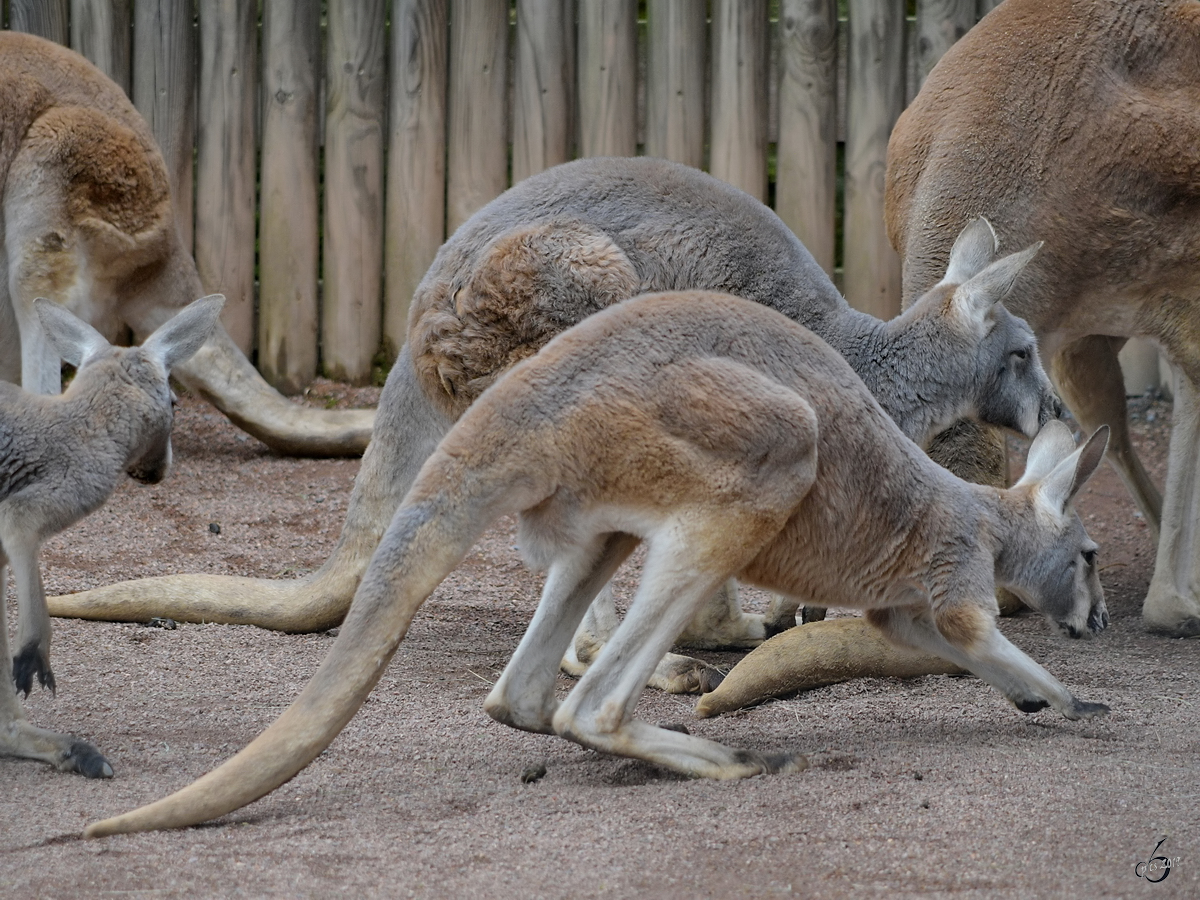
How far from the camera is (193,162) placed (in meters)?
7.13

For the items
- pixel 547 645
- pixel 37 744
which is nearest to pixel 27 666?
pixel 37 744

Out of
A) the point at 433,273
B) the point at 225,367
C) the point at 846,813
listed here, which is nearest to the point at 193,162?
the point at 225,367

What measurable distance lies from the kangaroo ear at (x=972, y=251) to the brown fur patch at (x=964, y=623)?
54.4 inches

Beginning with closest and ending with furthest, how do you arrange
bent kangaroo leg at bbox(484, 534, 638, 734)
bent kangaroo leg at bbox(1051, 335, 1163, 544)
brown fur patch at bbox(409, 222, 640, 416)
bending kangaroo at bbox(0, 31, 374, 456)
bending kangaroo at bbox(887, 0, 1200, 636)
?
1. bent kangaroo leg at bbox(484, 534, 638, 734)
2. brown fur patch at bbox(409, 222, 640, 416)
3. bending kangaroo at bbox(887, 0, 1200, 636)
4. bending kangaroo at bbox(0, 31, 374, 456)
5. bent kangaroo leg at bbox(1051, 335, 1163, 544)

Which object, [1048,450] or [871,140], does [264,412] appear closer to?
[871,140]

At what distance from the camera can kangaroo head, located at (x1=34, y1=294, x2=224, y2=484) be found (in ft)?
11.2

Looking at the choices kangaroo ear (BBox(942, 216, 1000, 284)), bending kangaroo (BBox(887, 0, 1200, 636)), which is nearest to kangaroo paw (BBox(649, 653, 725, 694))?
bending kangaroo (BBox(887, 0, 1200, 636))

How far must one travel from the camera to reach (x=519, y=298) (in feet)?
13.0

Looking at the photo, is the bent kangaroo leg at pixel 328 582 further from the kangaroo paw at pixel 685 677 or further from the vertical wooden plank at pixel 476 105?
the vertical wooden plank at pixel 476 105

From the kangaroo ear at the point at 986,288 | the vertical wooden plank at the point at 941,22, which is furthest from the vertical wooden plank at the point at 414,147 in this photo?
the kangaroo ear at the point at 986,288

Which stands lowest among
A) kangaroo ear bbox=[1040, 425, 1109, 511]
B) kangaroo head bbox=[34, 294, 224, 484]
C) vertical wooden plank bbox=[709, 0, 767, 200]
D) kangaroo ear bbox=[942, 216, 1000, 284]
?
kangaroo ear bbox=[1040, 425, 1109, 511]

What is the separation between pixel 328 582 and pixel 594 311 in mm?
1217

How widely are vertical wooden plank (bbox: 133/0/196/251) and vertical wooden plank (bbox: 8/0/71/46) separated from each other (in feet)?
1.15

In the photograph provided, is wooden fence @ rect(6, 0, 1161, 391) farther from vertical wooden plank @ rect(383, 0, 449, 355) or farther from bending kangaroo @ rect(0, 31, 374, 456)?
bending kangaroo @ rect(0, 31, 374, 456)
